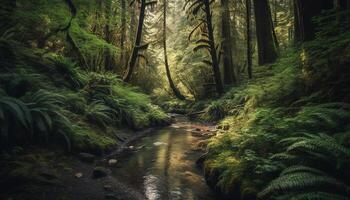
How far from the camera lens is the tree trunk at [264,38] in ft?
37.4

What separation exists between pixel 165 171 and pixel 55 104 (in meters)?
3.51

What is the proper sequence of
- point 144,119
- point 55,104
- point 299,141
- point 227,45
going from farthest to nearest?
1. point 227,45
2. point 144,119
3. point 55,104
4. point 299,141

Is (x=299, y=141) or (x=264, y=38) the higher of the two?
(x=264, y=38)

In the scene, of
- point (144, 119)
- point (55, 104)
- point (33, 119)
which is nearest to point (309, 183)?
point (33, 119)

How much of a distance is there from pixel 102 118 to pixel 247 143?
581cm

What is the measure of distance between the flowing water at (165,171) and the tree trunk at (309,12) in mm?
4578

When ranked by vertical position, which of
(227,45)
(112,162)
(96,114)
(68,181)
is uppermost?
(227,45)

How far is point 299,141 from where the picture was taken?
A: 4.22m

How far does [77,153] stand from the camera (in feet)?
23.4

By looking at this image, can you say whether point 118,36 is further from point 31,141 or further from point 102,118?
point 31,141

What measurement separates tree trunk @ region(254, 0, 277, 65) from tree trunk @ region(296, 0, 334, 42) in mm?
4064

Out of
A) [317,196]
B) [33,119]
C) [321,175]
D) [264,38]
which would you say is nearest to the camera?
[317,196]

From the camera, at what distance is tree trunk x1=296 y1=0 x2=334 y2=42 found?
22.9 feet

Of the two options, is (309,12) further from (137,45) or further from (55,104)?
(137,45)
